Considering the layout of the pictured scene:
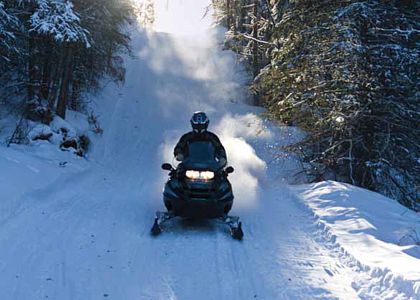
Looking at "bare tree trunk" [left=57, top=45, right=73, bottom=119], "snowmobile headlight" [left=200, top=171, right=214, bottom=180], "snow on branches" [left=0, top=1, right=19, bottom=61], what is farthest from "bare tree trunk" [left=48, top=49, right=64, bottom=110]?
"snowmobile headlight" [left=200, top=171, right=214, bottom=180]

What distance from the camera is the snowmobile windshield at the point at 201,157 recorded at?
811cm

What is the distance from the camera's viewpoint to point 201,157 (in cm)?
852

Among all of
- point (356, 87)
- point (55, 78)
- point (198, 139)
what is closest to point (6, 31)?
point (55, 78)

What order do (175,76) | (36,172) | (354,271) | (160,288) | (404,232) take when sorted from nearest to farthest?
(160,288) → (354,271) → (404,232) → (36,172) → (175,76)

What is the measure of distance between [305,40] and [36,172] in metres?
7.72

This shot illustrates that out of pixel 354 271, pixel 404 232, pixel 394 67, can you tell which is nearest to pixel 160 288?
pixel 354 271

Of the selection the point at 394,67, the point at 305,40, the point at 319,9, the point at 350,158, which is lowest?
the point at 350,158

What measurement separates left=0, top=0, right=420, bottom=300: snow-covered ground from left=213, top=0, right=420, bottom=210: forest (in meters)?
1.75

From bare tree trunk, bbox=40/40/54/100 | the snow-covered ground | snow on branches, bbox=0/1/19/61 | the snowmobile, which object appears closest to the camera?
the snow-covered ground

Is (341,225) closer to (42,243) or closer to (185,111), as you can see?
(42,243)

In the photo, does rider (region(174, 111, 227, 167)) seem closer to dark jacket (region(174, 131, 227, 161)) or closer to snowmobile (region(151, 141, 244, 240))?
dark jacket (region(174, 131, 227, 161))

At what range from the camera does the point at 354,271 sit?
6.19 m

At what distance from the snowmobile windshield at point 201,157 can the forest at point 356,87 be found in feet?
13.7

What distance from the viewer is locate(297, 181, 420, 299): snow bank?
563 centimetres
